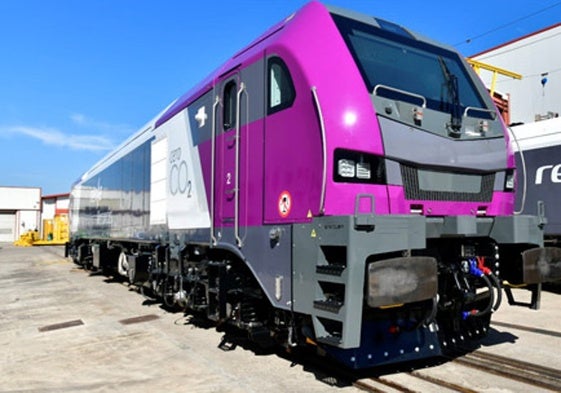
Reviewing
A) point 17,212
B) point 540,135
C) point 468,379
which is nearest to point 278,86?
point 468,379

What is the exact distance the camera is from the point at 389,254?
4.29m

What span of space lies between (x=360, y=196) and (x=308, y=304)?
101 cm

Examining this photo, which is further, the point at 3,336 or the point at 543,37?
the point at 543,37

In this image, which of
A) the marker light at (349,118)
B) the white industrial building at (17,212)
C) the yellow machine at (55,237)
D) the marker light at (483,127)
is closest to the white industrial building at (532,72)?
the marker light at (483,127)

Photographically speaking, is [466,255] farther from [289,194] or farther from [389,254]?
[289,194]

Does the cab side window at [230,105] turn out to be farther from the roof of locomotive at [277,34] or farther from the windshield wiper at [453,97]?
the windshield wiper at [453,97]

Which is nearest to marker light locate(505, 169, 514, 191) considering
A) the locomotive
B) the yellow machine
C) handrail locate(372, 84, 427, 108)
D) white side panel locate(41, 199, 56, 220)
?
the locomotive

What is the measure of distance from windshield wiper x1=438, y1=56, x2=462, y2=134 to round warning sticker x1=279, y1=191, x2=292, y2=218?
1.72 meters

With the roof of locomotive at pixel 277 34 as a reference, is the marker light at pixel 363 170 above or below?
below

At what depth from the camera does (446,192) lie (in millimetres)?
4746

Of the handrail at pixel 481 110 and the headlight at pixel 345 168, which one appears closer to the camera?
the headlight at pixel 345 168

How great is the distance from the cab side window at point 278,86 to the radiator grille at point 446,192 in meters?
1.25

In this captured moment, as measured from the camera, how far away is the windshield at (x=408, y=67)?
15.2ft

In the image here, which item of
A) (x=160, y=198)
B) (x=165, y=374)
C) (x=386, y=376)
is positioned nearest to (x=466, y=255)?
(x=386, y=376)
